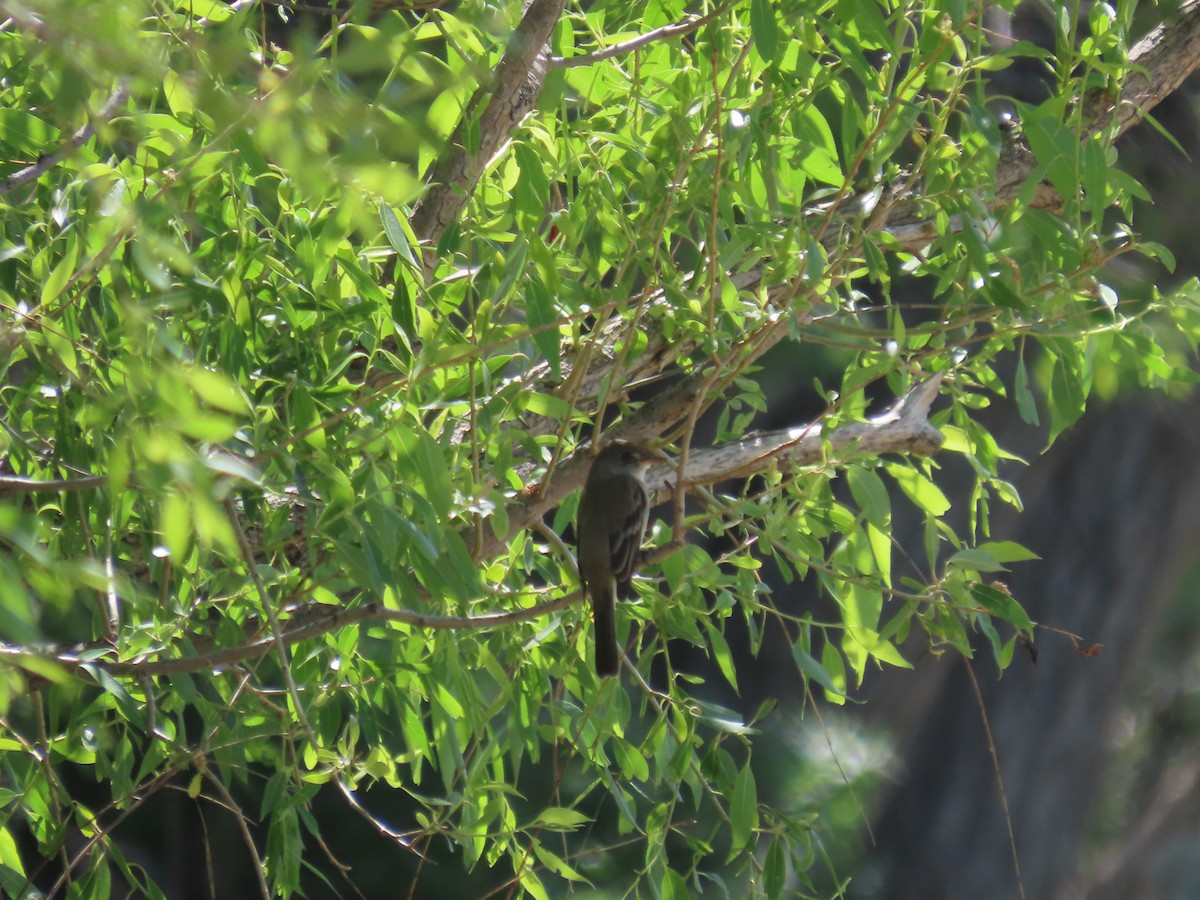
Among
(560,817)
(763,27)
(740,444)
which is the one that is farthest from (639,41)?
(560,817)

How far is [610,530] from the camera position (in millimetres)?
3428

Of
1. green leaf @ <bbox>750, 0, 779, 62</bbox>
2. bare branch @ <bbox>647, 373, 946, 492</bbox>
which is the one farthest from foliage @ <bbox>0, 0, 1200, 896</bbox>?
bare branch @ <bbox>647, 373, 946, 492</bbox>

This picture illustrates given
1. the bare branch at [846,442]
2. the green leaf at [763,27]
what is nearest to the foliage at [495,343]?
the green leaf at [763,27]

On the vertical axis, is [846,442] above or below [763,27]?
below

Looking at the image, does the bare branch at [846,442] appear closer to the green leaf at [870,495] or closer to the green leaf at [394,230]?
the green leaf at [870,495]

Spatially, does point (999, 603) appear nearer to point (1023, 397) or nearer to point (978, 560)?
point (978, 560)

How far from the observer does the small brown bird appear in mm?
3170

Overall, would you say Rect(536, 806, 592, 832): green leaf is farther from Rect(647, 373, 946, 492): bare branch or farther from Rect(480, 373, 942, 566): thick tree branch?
Rect(647, 373, 946, 492): bare branch

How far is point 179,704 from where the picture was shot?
3027 millimetres

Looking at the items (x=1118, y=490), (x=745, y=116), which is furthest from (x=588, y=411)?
(x=1118, y=490)

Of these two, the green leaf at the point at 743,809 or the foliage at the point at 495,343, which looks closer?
the foliage at the point at 495,343

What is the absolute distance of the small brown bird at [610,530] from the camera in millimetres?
3170

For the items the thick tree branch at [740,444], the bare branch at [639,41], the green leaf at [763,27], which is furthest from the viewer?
the thick tree branch at [740,444]

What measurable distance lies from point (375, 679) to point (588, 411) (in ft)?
3.26
